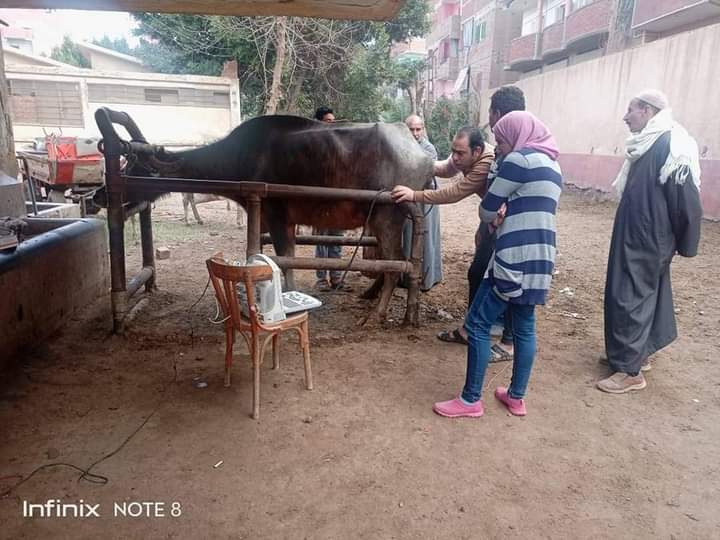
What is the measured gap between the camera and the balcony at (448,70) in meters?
30.5

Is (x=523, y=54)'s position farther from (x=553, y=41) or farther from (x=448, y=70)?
(x=448, y=70)

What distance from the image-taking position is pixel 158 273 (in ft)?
19.0

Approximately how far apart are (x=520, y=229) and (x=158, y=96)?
14.6 meters

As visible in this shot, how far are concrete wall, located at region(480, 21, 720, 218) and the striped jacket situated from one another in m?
7.96

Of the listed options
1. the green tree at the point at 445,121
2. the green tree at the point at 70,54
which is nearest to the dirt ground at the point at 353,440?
the green tree at the point at 445,121

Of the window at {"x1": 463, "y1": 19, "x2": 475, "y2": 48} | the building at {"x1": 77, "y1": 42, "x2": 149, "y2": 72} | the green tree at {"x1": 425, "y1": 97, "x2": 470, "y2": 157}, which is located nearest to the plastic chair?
the green tree at {"x1": 425, "y1": 97, "x2": 470, "y2": 157}

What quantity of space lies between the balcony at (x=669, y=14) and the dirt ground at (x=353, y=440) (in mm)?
13360

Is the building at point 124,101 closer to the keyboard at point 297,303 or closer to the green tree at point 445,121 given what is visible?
the green tree at point 445,121

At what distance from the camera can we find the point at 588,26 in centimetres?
1783

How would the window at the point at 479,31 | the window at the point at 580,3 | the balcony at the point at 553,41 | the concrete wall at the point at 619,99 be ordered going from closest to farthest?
1. the concrete wall at the point at 619,99
2. the window at the point at 580,3
3. the balcony at the point at 553,41
4. the window at the point at 479,31

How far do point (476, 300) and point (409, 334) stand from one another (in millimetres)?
1398

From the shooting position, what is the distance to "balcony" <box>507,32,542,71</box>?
70.9ft

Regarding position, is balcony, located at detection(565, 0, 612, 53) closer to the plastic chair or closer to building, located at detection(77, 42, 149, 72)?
building, located at detection(77, 42, 149, 72)

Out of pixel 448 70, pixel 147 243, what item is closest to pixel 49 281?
pixel 147 243
